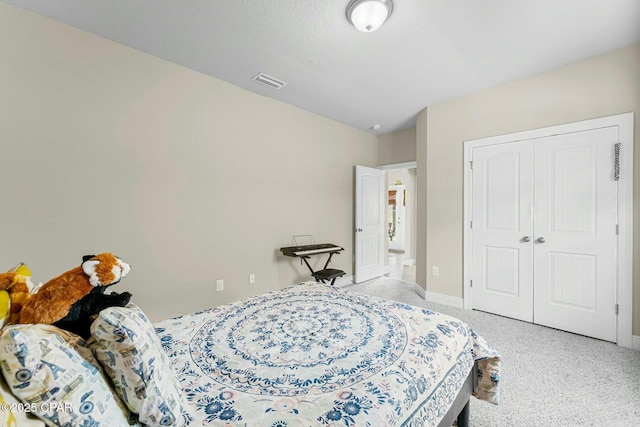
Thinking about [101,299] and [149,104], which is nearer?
[101,299]

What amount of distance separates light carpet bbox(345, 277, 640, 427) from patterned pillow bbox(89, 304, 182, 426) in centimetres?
173

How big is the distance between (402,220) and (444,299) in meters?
4.72

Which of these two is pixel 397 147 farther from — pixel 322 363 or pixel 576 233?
pixel 322 363

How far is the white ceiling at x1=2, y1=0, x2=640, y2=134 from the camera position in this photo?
6.27ft

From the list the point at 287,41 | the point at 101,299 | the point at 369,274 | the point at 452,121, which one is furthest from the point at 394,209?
the point at 101,299

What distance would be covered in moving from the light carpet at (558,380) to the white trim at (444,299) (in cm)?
49

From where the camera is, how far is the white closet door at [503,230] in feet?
9.60

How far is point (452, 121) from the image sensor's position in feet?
11.2

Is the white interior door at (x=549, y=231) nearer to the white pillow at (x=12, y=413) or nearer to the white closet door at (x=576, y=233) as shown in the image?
the white closet door at (x=576, y=233)

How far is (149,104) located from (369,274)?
3.95 metres

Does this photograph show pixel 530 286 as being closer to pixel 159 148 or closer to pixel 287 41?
pixel 287 41

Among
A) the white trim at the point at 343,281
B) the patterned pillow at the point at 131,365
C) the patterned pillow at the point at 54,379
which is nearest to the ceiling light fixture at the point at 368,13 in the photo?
the patterned pillow at the point at 131,365

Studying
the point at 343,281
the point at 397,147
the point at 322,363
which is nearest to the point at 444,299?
the point at 343,281

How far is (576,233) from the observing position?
2.64 m
